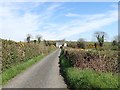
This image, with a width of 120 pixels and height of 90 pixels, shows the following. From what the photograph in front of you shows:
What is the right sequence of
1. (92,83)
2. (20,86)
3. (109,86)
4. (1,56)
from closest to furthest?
(109,86) < (92,83) < (20,86) < (1,56)

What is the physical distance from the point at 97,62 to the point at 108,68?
1383 mm

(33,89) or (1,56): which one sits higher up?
(1,56)

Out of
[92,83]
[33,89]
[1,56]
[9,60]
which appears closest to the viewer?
[92,83]

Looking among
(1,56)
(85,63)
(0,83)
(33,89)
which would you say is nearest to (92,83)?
(33,89)

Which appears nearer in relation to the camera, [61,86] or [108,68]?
[61,86]

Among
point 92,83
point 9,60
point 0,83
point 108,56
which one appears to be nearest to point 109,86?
point 92,83

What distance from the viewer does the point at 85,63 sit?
20.0m

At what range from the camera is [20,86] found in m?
15.8

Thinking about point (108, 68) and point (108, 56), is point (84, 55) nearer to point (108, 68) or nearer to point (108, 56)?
point (108, 56)

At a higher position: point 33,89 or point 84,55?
point 84,55

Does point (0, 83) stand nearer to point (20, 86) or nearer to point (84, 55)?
point (20, 86)

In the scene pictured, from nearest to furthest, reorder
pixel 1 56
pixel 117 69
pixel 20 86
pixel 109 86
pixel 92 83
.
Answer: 1. pixel 109 86
2. pixel 92 83
3. pixel 20 86
4. pixel 117 69
5. pixel 1 56

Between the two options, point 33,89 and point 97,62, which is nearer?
point 33,89

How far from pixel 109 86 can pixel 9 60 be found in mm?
14038
